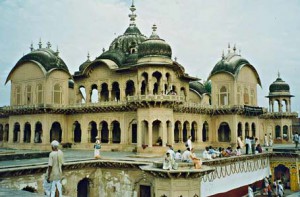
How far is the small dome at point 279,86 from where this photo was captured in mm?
34188

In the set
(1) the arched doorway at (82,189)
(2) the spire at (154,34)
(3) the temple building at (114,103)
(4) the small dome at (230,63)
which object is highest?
(2) the spire at (154,34)

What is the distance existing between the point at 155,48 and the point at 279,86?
740 inches

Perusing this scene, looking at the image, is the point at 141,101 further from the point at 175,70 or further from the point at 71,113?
the point at 71,113

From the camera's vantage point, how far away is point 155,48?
20734 mm

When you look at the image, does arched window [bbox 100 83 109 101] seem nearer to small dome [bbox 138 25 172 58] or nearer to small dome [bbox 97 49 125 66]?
small dome [bbox 97 49 125 66]

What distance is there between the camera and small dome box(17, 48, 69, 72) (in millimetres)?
24875

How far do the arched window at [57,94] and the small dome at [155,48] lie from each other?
778 centimetres

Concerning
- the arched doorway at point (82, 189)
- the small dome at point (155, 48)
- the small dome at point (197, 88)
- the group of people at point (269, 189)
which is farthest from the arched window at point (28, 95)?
the group of people at point (269, 189)

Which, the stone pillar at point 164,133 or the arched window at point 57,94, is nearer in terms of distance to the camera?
the stone pillar at point 164,133

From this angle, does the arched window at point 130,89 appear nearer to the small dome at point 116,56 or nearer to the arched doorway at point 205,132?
the small dome at point 116,56

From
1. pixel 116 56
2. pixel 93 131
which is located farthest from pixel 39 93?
pixel 116 56

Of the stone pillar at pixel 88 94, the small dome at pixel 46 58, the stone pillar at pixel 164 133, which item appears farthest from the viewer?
the stone pillar at pixel 88 94

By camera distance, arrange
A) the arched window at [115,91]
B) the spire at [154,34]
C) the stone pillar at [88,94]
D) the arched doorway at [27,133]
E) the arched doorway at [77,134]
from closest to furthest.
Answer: the spire at [154,34]
the stone pillar at [88,94]
the arched window at [115,91]
the arched doorway at [27,133]
the arched doorway at [77,134]

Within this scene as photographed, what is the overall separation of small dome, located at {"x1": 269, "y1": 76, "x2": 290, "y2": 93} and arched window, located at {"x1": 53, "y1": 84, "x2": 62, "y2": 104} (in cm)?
2139
